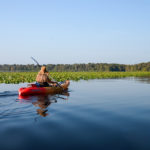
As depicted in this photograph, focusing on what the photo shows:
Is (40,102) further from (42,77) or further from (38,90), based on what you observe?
(42,77)

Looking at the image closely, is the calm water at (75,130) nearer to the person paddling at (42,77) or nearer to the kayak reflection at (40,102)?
the kayak reflection at (40,102)

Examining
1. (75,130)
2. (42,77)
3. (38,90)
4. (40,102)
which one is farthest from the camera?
(42,77)

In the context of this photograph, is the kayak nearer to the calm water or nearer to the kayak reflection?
the kayak reflection

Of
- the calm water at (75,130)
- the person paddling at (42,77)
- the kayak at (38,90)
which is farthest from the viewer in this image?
the person paddling at (42,77)

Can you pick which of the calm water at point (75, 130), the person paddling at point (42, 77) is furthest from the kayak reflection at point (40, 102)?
the person paddling at point (42, 77)

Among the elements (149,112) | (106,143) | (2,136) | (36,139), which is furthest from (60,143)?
(149,112)

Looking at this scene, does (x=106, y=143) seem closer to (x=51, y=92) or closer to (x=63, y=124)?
(x=63, y=124)

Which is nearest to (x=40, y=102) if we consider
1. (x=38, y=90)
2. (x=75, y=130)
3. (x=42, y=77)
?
(x=38, y=90)

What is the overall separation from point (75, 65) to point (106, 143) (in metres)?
119

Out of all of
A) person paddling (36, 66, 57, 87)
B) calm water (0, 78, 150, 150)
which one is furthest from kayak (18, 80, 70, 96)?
calm water (0, 78, 150, 150)

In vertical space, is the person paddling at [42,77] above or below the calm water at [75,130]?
above

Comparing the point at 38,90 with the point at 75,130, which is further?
the point at 38,90

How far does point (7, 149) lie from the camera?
3910mm

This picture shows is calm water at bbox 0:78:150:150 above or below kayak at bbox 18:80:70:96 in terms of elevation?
below
